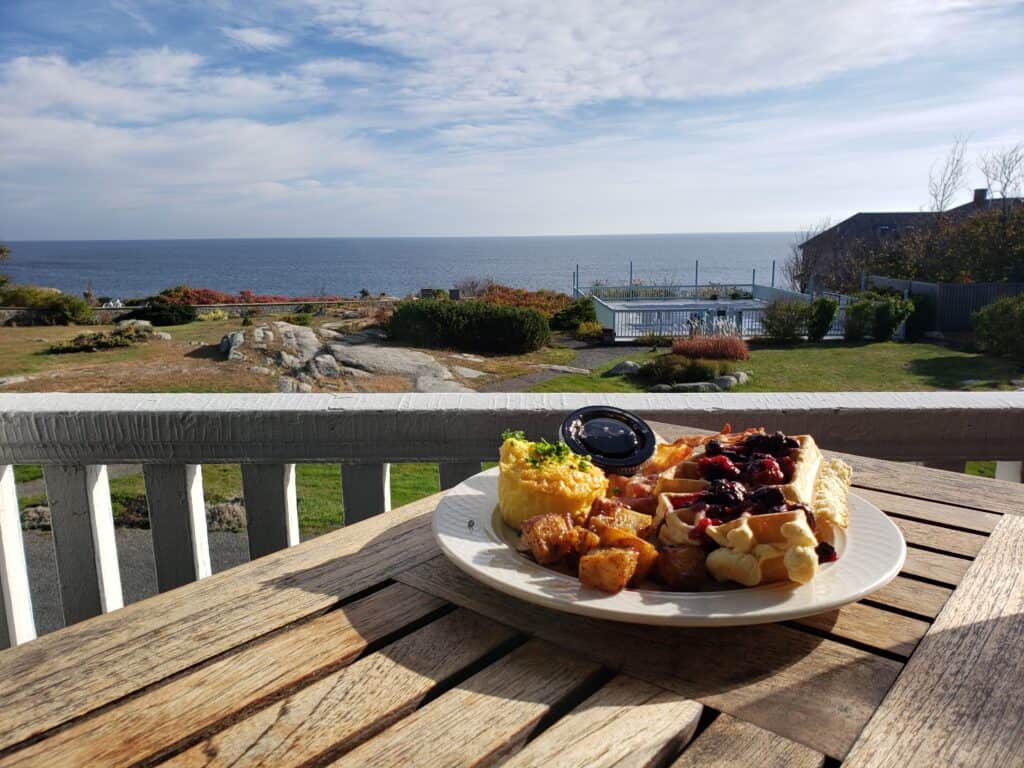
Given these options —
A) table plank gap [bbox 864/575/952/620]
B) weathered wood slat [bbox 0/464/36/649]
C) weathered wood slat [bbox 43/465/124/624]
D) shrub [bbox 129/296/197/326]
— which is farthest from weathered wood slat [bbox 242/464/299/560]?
shrub [bbox 129/296/197/326]

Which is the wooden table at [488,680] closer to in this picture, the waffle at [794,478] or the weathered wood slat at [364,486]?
the waffle at [794,478]

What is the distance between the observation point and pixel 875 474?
1517 millimetres

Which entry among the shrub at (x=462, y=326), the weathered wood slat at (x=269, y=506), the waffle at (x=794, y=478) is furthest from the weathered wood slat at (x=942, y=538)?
the shrub at (x=462, y=326)

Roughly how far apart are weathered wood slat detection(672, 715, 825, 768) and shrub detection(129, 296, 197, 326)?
946 inches

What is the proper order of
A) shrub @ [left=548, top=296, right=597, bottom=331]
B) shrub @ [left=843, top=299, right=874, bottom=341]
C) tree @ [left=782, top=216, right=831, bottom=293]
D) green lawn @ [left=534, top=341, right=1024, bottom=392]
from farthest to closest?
1. tree @ [left=782, top=216, right=831, bottom=293]
2. shrub @ [left=548, top=296, right=597, bottom=331]
3. shrub @ [left=843, top=299, right=874, bottom=341]
4. green lawn @ [left=534, top=341, right=1024, bottom=392]

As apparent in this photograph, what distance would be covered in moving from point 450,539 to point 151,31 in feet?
61.4

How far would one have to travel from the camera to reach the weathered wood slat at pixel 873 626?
84cm

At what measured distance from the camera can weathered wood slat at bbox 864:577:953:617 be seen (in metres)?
0.92

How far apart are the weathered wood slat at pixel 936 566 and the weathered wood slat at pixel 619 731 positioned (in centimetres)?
52

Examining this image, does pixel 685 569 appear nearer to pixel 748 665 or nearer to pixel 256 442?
pixel 748 665

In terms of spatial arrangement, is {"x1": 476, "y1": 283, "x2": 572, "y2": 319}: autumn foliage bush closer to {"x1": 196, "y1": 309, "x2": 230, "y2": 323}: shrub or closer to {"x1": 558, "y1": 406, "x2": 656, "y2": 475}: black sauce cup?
{"x1": 196, "y1": 309, "x2": 230, "y2": 323}: shrub

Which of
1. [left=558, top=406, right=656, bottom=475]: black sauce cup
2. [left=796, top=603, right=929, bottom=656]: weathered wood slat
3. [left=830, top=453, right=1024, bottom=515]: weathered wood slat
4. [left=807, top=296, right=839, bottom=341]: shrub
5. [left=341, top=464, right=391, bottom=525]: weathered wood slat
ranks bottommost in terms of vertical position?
[left=807, top=296, right=839, bottom=341]: shrub

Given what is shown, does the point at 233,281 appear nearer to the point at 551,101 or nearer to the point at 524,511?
the point at 551,101

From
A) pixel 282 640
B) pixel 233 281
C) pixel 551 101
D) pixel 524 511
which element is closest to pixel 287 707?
pixel 282 640
